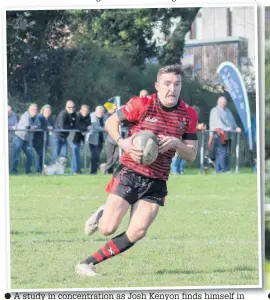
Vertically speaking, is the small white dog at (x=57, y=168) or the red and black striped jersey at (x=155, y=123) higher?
the red and black striped jersey at (x=155, y=123)

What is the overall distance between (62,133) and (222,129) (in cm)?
212

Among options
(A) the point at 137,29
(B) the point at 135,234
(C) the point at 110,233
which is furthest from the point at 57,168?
(B) the point at 135,234

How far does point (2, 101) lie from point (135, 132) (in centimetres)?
120

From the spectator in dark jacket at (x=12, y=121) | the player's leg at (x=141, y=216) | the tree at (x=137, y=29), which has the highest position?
the tree at (x=137, y=29)

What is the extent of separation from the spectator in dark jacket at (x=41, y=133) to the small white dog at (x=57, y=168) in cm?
9

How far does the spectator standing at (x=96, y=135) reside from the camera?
476 inches

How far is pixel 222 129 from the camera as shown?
12.4 meters

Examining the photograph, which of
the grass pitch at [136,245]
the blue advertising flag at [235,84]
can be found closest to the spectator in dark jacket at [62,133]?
the grass pitch at [136,245]

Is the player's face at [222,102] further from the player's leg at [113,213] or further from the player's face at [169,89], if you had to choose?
the player's leg at [113,213]

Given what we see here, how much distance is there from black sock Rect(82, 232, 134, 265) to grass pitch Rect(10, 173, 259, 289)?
159 mm

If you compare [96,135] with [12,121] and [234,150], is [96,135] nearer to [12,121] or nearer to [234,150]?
[234,150]

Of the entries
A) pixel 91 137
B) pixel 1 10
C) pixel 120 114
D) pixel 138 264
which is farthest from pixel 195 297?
pixel 91 137

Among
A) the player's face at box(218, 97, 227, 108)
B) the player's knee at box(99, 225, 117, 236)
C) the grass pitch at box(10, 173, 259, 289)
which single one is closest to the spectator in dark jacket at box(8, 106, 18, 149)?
the grass pitch at box(10, 173, 259, 289)

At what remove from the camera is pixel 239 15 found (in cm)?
930
